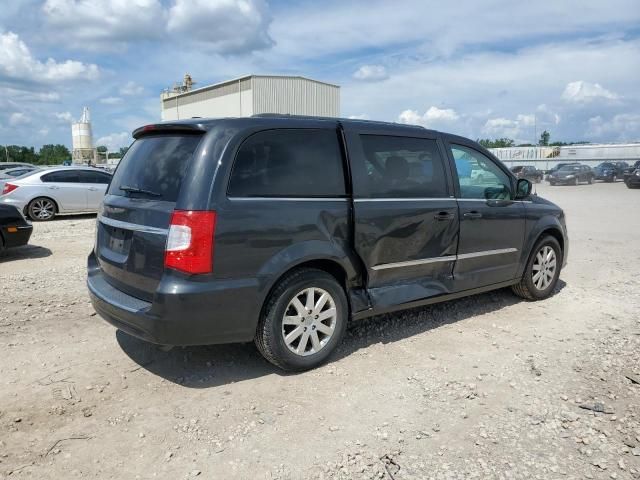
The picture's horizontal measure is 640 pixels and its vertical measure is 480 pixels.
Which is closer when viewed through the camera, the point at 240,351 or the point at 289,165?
the point at 289,165

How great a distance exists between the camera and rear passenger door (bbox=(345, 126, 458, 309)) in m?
4.22

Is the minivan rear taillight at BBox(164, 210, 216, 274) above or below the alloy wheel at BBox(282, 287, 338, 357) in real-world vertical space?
above

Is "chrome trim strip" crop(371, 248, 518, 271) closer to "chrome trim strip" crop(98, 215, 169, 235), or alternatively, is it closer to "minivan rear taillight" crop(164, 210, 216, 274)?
"minivan rear taillight" crop(164, 210, 216, 274)

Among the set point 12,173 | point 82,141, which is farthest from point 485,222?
point 82,141

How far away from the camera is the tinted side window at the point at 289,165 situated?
3.62 metres

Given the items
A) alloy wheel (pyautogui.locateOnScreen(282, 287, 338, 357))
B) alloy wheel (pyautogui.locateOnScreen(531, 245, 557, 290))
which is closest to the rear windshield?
alloy wheel (pyautogui.locateOnScreen(282, 287, 338, 357))

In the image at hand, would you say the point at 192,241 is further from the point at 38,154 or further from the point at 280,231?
the point at 38,154

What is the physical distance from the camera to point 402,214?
4406 millimetres

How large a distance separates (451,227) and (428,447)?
228 cm

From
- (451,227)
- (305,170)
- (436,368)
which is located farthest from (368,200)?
(436,368)

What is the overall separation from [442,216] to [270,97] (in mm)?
38984

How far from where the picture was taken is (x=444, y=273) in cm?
487

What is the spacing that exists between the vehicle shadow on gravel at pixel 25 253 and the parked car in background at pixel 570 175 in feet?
112

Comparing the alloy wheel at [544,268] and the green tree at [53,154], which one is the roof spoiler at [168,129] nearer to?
the alloy wheel at [544,268]
